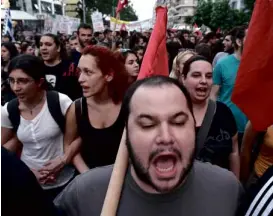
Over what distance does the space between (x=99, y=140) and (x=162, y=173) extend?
4.38 feet

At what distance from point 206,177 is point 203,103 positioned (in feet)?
4.58

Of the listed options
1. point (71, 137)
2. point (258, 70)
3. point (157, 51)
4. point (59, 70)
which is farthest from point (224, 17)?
point (258, 70)

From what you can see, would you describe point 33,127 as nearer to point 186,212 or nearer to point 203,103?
point 203,103

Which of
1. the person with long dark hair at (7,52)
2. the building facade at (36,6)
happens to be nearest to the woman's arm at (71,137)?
the person with long dark hair at (7,52)

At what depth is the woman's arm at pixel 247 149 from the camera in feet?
9.92

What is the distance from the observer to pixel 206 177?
5.78ft

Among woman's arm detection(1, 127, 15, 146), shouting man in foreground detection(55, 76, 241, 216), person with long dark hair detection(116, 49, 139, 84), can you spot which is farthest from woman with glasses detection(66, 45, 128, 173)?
person with long dark hair detection(116, 49, 139, 84)

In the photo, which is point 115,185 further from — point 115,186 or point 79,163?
point 79,163

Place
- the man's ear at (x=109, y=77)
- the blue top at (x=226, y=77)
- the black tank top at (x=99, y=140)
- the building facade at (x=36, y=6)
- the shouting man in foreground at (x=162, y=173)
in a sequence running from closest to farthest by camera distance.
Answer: the shouting man in foreground at (x=162, y=173), the black tank top at (x=99, y=140), the man's ear at (x=109, y=77), the blue top at (x=226, y=77), the building facade at (x=36, y=6)

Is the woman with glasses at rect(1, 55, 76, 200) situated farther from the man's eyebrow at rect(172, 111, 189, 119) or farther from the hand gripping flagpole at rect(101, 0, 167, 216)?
the man's eyebrow at rect(172, 111, 189, 119)

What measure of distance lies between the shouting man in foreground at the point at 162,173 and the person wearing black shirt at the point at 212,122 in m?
1.14

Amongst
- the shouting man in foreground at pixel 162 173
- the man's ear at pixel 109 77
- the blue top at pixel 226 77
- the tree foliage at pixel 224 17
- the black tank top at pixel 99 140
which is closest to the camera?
the shouting man in foreground at pixel 162 173

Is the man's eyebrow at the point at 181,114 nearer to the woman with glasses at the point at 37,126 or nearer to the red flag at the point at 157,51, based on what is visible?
the red flag at the point at 157,51

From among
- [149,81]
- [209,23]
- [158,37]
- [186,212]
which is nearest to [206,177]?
[186,212]
